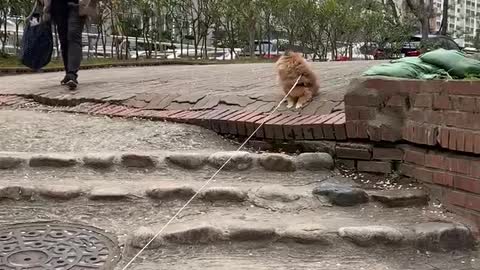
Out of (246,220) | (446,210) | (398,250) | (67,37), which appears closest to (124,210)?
(246,220)

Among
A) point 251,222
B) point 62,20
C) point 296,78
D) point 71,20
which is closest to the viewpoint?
point 251,222

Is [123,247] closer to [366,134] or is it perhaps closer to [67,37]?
[366,134]

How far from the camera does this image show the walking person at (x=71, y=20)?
643cm

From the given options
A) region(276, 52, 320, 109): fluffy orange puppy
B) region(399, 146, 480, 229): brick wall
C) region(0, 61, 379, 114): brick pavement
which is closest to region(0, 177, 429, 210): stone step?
region(399, 146, 480, 229): brick wall

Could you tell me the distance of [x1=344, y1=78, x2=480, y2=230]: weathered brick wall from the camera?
10.9 feet

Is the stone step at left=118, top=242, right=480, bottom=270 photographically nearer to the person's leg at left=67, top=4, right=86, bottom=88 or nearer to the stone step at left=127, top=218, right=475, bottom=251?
the stone step at left=127, top=218, right=475, bottom=251

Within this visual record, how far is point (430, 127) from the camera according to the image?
11.8 ft

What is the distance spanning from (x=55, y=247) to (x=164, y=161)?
3.72 ft

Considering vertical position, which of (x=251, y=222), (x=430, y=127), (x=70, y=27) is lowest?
(x=251, y=222)

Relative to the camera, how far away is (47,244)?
3.13 meters

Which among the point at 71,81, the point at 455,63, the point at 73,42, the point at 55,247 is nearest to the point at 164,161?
the point at 55,247

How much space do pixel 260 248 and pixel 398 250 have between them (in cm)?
70

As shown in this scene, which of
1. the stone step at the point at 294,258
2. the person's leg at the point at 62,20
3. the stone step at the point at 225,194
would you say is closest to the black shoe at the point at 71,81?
the person's leg at the point at 62,20

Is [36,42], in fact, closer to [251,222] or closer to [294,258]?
[251,222]
